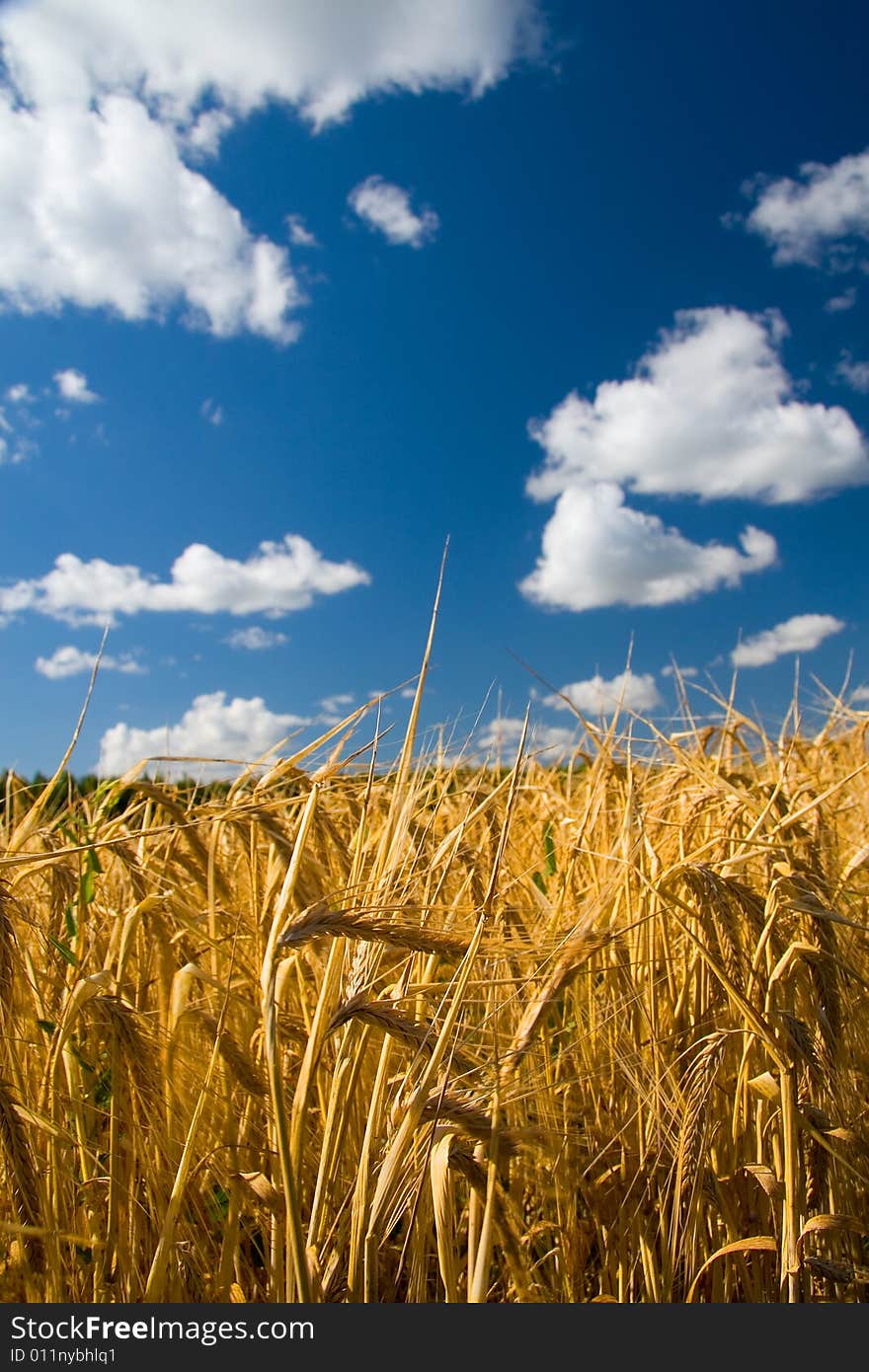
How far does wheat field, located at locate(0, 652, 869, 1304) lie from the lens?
Answer: 1185 millimetres

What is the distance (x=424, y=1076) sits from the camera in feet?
3.55

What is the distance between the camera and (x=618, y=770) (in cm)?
288

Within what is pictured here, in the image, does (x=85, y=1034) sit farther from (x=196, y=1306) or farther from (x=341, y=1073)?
(x=341, y=1073)

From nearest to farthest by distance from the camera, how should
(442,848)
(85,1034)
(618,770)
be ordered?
1. (442,848)
2. (85,1034)
3. (618,770)

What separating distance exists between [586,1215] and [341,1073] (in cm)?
95

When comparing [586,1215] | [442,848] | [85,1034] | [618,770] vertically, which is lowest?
[586,1215]

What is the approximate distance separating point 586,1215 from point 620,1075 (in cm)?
28

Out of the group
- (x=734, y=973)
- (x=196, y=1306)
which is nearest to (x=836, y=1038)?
(x=734, y=973)

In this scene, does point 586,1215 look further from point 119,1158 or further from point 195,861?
point 195,861

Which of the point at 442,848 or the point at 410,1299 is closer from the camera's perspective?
the point at 410,1299

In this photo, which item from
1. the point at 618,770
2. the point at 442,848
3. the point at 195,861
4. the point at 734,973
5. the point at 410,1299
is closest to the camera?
the point at 410,1299

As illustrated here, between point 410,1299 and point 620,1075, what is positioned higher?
point 620,1075

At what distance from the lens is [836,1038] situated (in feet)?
5.92

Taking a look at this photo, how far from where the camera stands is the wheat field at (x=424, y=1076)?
3.89 ft
